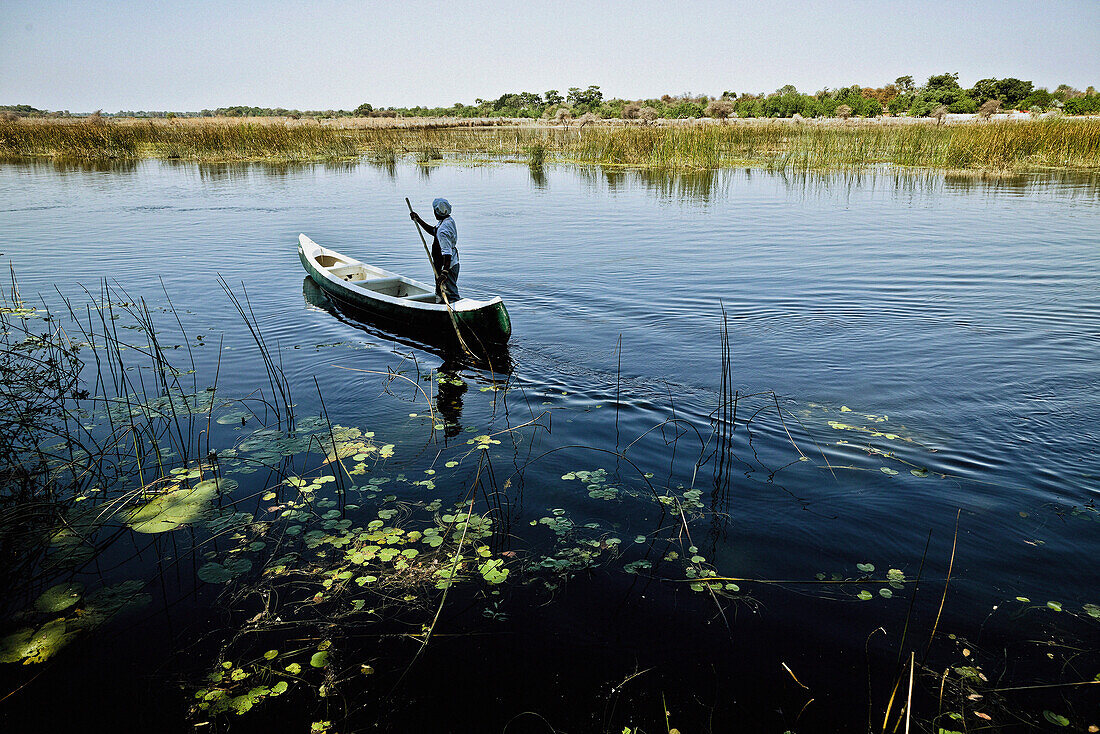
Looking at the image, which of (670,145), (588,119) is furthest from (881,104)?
(670,145)

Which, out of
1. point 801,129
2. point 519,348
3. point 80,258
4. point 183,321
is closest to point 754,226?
point 519,348

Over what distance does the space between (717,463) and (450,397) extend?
2.99 m

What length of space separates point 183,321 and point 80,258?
18.4 feet

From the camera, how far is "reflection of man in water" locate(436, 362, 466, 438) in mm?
6127

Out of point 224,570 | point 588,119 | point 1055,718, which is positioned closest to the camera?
point 1055,718

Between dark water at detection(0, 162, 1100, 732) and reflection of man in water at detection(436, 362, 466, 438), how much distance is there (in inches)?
1.7

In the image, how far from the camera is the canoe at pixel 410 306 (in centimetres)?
750

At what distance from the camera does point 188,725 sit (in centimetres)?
297

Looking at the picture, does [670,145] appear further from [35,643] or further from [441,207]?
[35,643]

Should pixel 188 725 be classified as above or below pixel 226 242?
below

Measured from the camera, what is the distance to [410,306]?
802 centimetres

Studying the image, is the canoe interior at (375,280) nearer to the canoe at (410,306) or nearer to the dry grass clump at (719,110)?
the canoe at (410,306)

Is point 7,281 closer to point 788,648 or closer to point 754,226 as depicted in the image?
point 788,648

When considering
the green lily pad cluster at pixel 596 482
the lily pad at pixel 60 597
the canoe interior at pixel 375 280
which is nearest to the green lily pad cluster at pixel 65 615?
the lily pad at pixel 60 597
